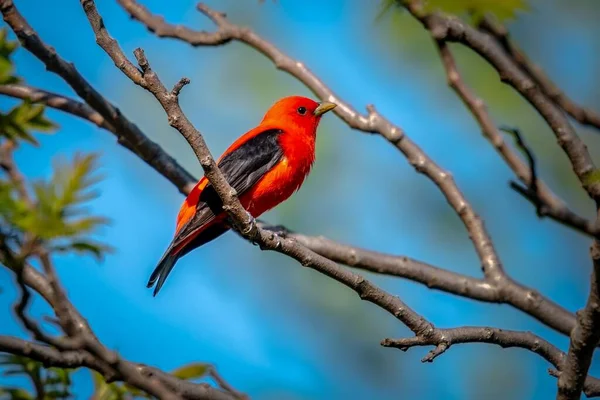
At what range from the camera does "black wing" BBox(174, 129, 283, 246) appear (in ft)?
18.2

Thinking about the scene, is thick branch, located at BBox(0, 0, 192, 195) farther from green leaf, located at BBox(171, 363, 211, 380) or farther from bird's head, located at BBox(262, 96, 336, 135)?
green leaf, located at BBox(171, 363, 211, 380)

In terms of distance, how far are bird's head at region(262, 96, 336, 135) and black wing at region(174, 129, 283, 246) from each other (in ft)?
2.36

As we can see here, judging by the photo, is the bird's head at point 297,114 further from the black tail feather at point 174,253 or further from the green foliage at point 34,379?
the green foliage at point 34,379

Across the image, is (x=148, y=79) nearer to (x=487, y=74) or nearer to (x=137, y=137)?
(x=137, y=137)

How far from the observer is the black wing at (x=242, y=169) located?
5.56m

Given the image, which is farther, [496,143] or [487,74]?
[487,74]

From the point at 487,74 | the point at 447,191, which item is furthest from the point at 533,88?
the point at 487,74

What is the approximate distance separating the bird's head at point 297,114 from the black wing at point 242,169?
72cm

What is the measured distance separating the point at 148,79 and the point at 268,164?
2.79 meters

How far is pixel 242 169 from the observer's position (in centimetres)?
604

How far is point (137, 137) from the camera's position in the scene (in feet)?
19.1

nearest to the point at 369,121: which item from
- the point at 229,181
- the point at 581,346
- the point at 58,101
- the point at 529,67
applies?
the point at 229,181

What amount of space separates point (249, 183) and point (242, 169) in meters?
0.13

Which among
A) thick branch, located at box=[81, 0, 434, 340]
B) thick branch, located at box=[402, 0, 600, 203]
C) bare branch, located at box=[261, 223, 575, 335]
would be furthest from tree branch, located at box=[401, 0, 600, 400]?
bare branch, located at box=[261, 223, 575, 335]
